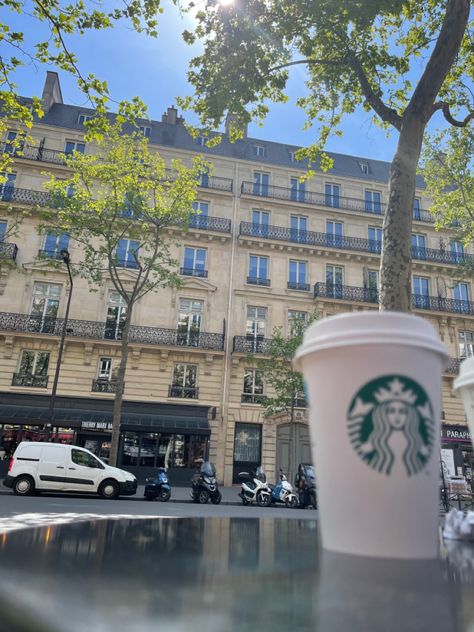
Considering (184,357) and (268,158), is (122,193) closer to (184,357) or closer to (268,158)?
(184,357)

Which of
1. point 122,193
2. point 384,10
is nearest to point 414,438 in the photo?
point 384,10

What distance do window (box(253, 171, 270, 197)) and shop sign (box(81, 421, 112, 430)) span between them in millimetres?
16113

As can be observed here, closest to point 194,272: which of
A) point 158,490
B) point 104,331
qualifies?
point 104,331

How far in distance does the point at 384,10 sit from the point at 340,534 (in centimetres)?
721

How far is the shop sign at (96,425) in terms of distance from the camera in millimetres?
19719

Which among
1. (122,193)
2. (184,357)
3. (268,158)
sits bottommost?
(184,357)

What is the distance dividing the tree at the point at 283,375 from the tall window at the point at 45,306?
10.2 meters

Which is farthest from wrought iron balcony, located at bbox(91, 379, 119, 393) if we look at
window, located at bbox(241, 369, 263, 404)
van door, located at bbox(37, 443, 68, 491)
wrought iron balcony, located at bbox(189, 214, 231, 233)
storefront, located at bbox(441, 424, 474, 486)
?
storefront, located at bbox(441, 424, 474, 486)

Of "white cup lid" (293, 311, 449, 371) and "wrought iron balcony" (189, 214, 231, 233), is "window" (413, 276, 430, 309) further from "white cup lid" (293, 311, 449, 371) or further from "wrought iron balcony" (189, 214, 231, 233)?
"white cup lid" (293, 311, 449, 371)

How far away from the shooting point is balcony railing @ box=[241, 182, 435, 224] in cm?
2716

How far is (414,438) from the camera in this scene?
882 millimetres

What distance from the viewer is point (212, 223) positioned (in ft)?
83.7

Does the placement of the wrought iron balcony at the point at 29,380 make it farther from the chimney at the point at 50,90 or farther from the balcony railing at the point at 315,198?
the chimney at the point at 50,90

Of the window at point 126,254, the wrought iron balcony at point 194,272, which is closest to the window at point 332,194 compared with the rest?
the wrought iron balcony at point 194,272
